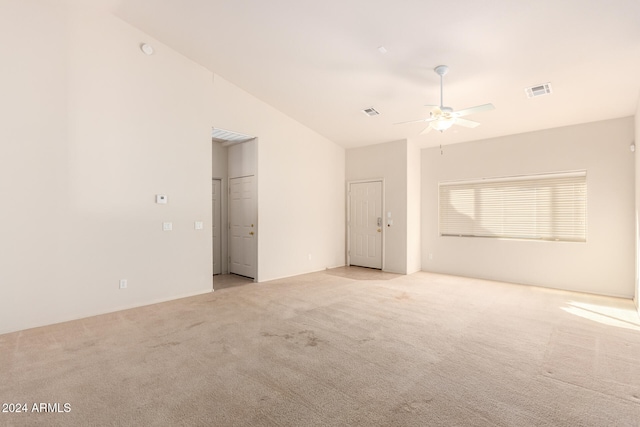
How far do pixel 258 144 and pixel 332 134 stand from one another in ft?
6.25

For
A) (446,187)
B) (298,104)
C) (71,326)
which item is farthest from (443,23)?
(71,326)

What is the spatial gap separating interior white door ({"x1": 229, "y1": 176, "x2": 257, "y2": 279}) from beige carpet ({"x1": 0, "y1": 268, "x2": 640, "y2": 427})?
5.96 ft

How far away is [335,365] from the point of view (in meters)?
2.85

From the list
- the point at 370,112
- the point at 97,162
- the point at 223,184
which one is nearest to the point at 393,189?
the point at 370,112

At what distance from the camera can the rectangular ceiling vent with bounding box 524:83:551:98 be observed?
4426 mm

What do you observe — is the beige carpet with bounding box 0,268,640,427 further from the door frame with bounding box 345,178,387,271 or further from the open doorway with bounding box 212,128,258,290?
the door frame with bounding box 345,178,387,271

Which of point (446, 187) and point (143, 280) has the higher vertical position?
point (446, 187)

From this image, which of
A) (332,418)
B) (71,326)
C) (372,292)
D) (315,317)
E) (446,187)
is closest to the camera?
(332,418)

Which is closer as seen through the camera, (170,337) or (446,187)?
(170,337)

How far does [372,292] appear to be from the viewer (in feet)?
17.9

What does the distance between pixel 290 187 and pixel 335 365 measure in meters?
4.41

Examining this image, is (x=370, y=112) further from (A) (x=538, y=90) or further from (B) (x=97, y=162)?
(B) (x=97, y=162)

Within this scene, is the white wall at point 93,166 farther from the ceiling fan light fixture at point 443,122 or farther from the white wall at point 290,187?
the ceiling fan light fixture at point 443,122

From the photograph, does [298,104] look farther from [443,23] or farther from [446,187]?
[446,187]
